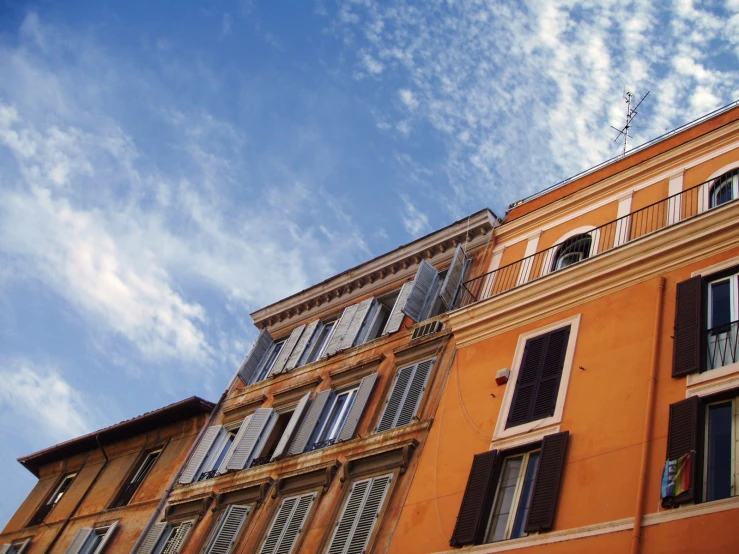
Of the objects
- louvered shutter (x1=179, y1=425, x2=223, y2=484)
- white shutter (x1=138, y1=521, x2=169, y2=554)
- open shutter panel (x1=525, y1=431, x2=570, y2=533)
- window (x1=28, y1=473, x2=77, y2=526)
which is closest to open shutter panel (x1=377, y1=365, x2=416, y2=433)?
open shutter panel (x1=525, y1=431, x2=570, y2=533)

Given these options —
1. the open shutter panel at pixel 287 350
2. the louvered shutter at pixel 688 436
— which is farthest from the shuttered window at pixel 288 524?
the louvered shutter at pixel 688 436

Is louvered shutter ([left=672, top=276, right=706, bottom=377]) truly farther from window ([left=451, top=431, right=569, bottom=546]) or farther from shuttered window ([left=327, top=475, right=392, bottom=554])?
shuttered window ([left=327, top=475, right=392, bottom=554])

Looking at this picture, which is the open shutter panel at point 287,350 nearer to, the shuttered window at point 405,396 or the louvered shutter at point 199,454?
Answer: the louvered shutter at point 199,454

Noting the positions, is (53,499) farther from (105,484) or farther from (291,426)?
(291,426)

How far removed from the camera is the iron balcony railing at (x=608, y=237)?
51.6 ft

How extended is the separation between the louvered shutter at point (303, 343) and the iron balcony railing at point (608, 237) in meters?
5.30

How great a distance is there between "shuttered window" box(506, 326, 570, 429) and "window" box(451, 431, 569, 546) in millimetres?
736

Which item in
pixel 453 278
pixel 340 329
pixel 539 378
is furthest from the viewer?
pixel 340 329

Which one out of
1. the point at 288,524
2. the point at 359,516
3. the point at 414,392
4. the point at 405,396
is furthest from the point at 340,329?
the point at 359,516

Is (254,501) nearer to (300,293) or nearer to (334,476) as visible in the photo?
(334,476)

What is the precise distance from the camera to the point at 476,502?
12664 mm

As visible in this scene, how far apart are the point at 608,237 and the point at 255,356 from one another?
11.4 meters

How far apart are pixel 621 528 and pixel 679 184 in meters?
8.60

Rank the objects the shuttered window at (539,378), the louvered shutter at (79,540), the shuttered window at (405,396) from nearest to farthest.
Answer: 1. the shuttered window at (539,378)
2. the shuttered window at (405,396)
3. the louvered shutter at (79,540)
